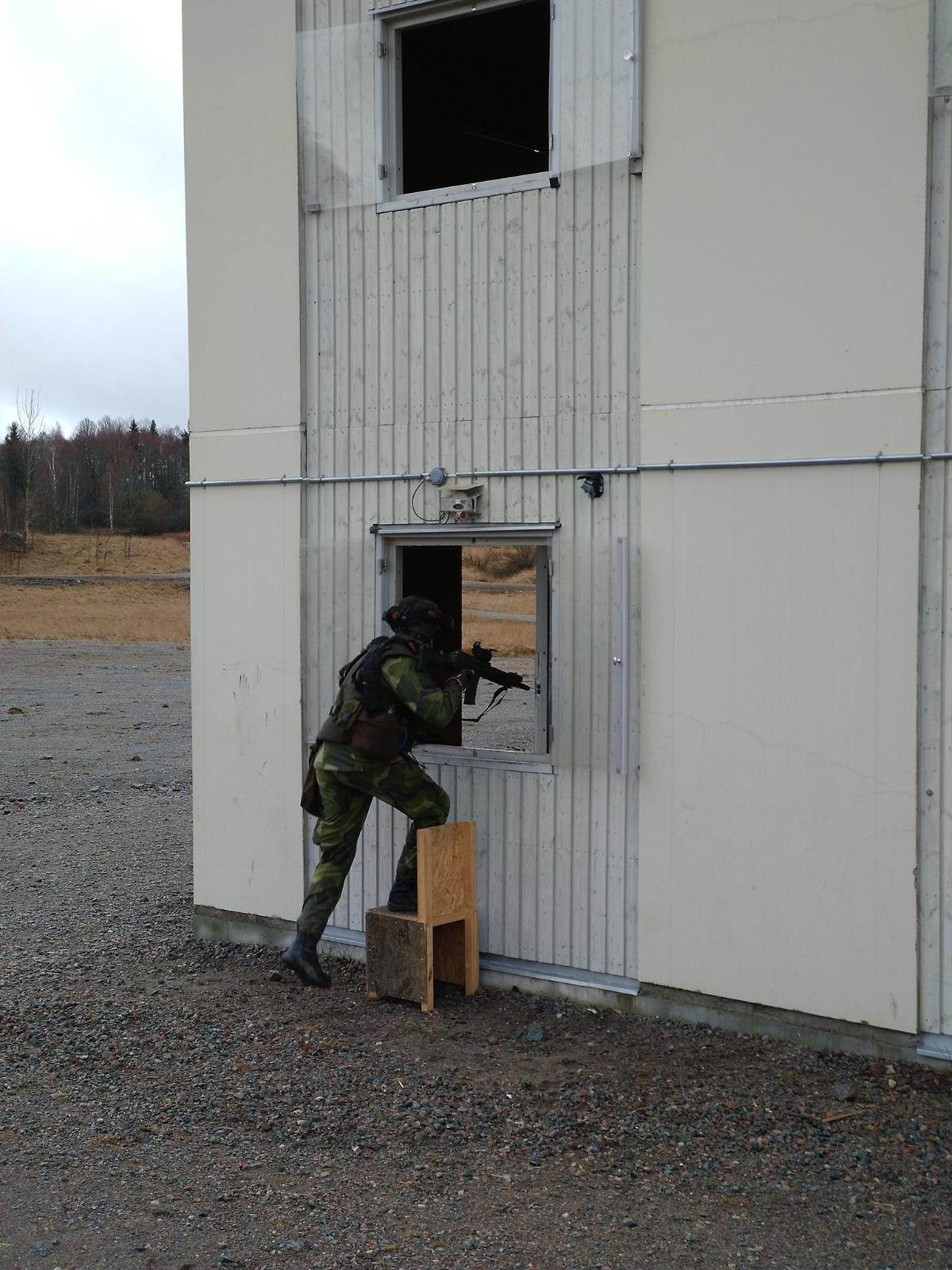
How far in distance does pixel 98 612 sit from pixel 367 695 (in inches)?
1422

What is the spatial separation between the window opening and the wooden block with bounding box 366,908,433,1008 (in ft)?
3.37

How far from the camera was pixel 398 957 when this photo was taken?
6.66 meters

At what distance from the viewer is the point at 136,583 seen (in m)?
49.8

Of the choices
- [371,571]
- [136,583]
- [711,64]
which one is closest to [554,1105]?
[371,571]

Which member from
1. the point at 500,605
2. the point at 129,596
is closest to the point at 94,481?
the point at 129,596

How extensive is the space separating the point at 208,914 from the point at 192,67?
16.8ft

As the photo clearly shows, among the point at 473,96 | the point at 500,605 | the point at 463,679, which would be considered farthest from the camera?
the point at 500,605

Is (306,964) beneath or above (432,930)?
beneath

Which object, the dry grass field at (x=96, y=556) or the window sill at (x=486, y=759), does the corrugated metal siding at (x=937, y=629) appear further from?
the dry grass field at (x=96, y=556)

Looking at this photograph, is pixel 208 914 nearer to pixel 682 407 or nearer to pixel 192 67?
pixel 682 407

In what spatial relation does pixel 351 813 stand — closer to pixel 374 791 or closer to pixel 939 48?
pixel 374 791

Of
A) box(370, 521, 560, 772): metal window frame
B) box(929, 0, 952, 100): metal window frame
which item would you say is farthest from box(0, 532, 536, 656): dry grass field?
box(929, 0, 952, 100): metal window frame

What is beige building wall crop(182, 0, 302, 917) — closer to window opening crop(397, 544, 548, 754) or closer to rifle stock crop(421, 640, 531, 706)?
window opening crop(397, 544, 548, 754)

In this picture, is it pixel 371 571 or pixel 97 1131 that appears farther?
pixel 371 571
